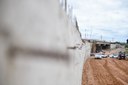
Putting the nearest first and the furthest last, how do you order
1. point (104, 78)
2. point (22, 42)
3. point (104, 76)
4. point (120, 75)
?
point (22, 42), point (104, 78), point (104, 76), point (120, 75)

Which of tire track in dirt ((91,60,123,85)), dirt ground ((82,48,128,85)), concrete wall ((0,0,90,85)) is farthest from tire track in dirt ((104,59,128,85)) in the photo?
concrete wall ((0,0,90,85))

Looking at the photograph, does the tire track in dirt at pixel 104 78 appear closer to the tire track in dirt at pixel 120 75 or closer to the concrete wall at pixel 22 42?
the tire track in dirt at pixel 120 75

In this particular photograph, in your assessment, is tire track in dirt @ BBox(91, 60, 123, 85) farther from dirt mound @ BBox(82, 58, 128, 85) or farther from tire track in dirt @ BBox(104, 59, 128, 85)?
tire track in dirt @ BBox(104, 59, 128, 85)

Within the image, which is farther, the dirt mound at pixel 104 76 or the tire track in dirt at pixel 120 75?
the tire track in dirt at pixel 120 75

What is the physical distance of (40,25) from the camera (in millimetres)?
1836

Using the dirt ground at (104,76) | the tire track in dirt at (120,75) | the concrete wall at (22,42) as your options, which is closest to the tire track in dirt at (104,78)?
the dirt ground at (104,76)

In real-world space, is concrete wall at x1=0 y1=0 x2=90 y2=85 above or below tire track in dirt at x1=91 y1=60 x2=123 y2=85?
above

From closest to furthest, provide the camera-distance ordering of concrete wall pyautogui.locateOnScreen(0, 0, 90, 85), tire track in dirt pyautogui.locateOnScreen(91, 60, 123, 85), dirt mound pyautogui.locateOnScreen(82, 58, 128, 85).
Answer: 1. concrete wall pyautogui.locateOnScreen(0, 0, 90, 85)
2. tire track in dirt pyautogui.locateOnScreen(91, 60, 123, 85)
3. dirt mound pyautogui.locateOnScreen(82, 58, 128, 85)

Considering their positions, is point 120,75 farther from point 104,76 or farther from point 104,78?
point 104,78

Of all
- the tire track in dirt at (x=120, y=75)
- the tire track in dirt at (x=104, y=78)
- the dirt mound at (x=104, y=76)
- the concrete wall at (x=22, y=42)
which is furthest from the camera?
the tire track in dirt at (x=120, y=75)

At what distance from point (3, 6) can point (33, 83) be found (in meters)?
0.68

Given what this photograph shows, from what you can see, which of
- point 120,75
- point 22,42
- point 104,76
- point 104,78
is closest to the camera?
point 22,42

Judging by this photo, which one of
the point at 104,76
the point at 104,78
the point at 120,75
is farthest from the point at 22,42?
the point at 120,75

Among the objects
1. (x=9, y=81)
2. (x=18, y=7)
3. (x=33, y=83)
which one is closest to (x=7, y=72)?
(x=9, y=81)
